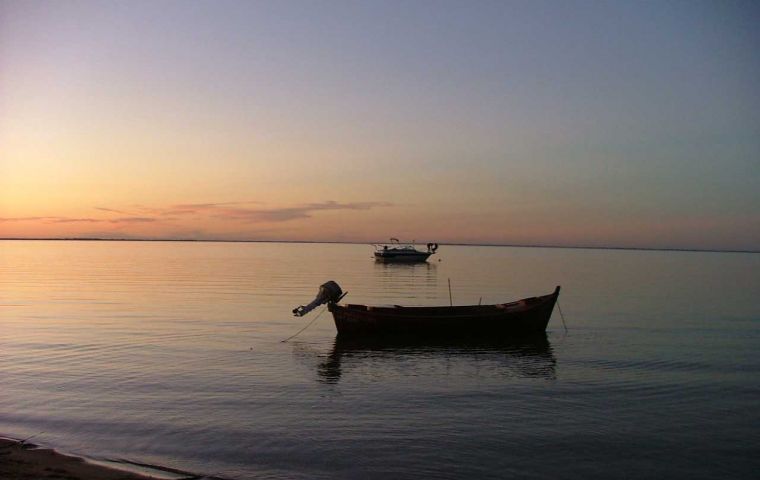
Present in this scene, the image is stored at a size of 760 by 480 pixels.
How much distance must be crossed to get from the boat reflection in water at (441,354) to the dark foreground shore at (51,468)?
7884 mm

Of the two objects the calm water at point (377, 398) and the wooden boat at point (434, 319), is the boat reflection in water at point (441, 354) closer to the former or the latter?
the calm water at point (377, 398)

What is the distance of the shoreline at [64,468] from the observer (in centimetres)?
873

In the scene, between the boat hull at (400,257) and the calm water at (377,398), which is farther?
the boat hull at (400,257)

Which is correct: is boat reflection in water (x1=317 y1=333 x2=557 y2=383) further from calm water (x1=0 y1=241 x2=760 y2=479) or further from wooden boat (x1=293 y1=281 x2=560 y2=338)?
wooden boat (x1=293 y1=281 x2=560 y2=338)

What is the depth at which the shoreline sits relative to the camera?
28.7ft

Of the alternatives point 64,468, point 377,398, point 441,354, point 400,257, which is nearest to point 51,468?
point 64,468

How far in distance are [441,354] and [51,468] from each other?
14218mm

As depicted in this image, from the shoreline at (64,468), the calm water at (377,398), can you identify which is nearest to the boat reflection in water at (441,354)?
the calm water at (377,398)

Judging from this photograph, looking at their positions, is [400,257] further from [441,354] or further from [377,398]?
[377,398]

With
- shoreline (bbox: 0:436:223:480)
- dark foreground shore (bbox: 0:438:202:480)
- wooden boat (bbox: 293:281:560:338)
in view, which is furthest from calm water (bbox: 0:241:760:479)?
wooden boat (bbox: 293:281:560:338)

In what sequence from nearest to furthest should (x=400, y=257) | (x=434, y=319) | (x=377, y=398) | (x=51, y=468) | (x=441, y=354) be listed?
(x=51, y=468) → (x=377, y=398) → (x=441, y=354) → (x=434, y=319) → (x=400, y=257)

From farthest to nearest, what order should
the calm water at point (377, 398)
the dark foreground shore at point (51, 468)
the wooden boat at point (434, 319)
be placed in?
1. the wooden boat at point (434, 319)
2. the calm water at point (377, 398)
3. the dark foreground shore at point (51, 468)

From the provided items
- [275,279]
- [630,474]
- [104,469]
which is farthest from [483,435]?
[275,279]

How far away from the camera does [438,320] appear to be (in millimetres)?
23672
